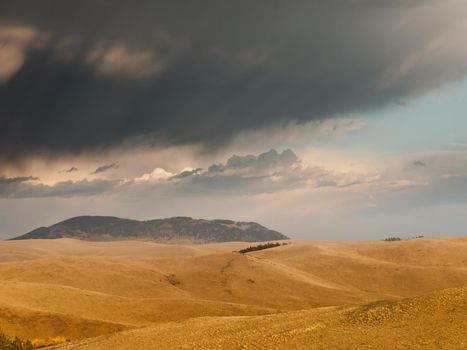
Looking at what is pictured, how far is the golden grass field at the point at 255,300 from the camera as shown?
27.5 meters

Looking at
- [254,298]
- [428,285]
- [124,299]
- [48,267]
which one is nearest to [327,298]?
[254,298]

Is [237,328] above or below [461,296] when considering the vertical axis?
below

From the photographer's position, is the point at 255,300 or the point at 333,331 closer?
the point at 333,331

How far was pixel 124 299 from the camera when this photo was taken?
208 feet

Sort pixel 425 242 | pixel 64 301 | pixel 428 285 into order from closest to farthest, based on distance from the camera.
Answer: pixel 64 301 → pixel 428 285 → pixel 425 242

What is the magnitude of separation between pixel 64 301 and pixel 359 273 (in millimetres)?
50822

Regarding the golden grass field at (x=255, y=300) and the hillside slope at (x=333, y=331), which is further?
the golden grass field at (x=255, y=300)

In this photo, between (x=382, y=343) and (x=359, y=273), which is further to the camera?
(x=359, y=273)

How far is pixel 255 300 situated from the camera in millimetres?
71625

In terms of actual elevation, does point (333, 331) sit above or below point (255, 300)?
above

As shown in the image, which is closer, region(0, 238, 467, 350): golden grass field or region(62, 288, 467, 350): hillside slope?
region(62, 288, 467, 350): hillside slope

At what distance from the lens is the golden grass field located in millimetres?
27484

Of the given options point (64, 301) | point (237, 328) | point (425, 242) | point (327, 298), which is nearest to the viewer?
point (237, 328)

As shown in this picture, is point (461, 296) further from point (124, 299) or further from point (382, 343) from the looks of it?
point (124, 299)
